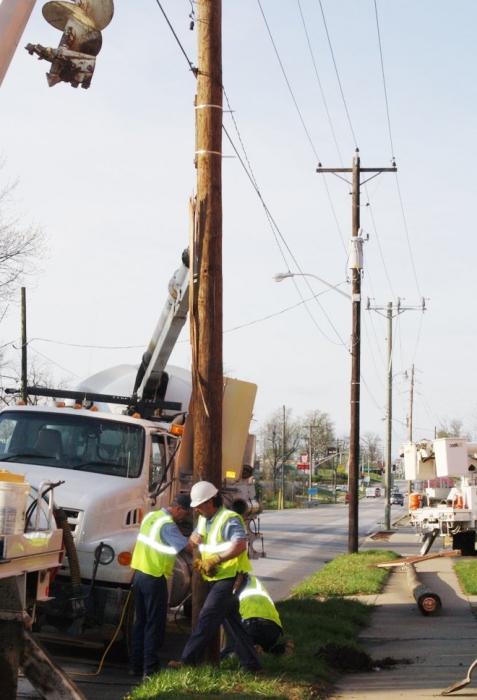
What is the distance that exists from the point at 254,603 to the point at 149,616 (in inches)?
39.2

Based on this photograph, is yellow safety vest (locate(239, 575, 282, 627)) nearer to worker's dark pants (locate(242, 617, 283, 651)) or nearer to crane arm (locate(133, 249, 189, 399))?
worker's dark pants (locate(242, 617, 283, 651))

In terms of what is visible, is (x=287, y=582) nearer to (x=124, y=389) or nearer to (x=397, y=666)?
(x=124, y=389)

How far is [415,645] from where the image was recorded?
12469mm

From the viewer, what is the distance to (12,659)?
24.8 ft

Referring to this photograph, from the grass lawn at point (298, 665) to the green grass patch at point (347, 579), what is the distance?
120mm

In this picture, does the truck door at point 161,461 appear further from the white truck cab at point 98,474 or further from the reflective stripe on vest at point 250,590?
the reflective stripe on vest at point 250,590

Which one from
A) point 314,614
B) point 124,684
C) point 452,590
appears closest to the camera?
point 124,684

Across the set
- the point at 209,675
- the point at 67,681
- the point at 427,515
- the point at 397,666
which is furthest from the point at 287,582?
the point at 67,681

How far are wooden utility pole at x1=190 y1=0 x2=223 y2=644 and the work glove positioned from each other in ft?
1.38

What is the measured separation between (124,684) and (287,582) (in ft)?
35.9

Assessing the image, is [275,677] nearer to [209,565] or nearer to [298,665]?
[298,665]

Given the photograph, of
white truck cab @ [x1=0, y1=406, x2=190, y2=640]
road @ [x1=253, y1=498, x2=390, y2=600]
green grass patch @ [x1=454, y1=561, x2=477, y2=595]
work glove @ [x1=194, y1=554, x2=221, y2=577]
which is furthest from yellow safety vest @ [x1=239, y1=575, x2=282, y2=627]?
green grass patch @ [x1=454, y1=561, x2=477, y2=595]

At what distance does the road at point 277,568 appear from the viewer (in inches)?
387

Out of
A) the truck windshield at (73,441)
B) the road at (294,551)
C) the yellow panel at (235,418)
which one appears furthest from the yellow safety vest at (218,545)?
the road at (294,551)
